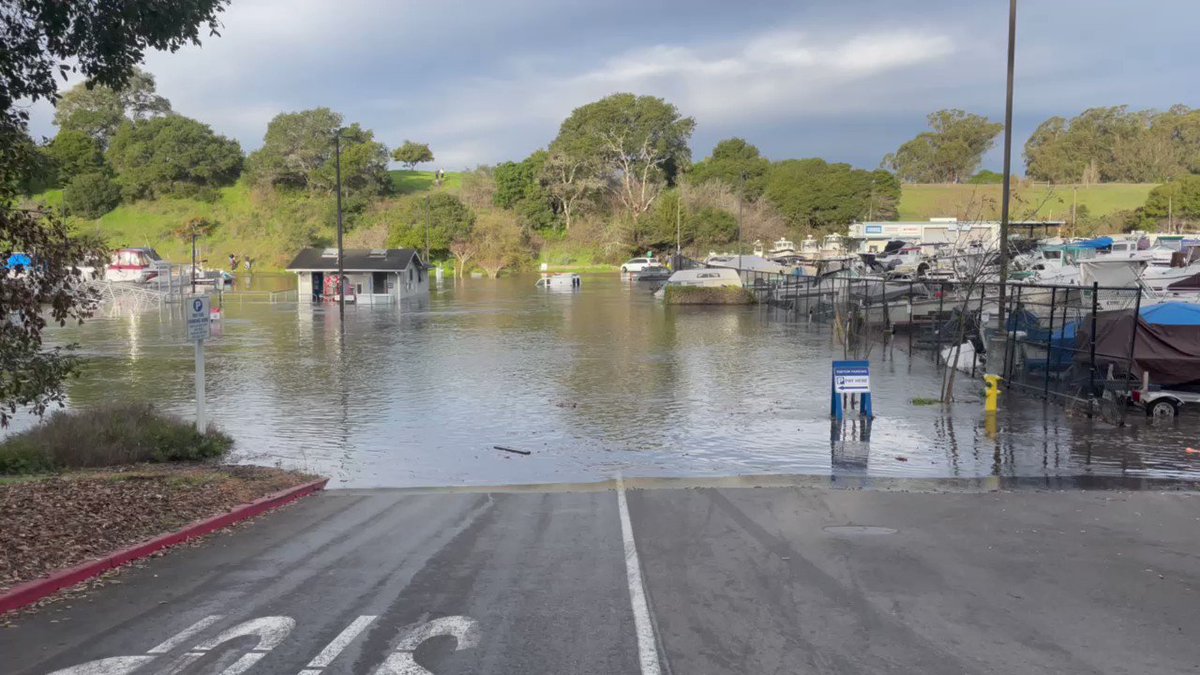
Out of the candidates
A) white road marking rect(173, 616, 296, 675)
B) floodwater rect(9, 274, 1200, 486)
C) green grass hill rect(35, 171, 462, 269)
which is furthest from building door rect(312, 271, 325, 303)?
white road marking rect(173, 616, 296, 675)

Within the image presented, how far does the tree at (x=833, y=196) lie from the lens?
324 feet

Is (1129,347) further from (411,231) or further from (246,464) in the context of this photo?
(411,231)

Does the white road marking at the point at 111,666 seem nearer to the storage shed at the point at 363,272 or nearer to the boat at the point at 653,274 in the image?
→ the storage shed at the point at 363,272

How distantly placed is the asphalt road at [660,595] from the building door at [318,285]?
44.6 m

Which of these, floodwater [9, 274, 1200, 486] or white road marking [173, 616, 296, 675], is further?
floodwater [9, 274, 1200, 486]

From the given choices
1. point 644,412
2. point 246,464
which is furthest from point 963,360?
point 246,464

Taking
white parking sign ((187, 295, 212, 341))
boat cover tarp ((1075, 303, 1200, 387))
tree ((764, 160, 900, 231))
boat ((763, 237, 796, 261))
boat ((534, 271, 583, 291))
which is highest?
tree ((764, 160, 900, 231))

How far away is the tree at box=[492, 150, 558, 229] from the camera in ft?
349

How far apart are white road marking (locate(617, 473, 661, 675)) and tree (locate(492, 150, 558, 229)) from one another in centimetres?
9794

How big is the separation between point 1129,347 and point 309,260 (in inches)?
1751

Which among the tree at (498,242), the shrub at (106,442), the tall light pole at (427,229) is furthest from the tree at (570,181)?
the shrub at (106,442)

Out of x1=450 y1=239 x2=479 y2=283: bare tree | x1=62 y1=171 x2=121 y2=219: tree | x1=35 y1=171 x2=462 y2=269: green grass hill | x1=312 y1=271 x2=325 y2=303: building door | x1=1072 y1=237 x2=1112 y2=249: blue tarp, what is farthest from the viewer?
A: x1=62 y1=171 x2=121 y2=219: tree

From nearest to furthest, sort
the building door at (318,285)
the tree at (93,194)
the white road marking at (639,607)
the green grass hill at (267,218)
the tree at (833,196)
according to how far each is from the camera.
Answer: the white road marking at (639,607), the building door at (318,285), the tree at (833,196), the green grass hill at (267,218), the tree at (93,194)

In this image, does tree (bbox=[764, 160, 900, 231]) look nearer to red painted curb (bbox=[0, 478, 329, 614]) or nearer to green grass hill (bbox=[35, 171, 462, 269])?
green grass hill (bbox=[35, 171, 462, 269])
